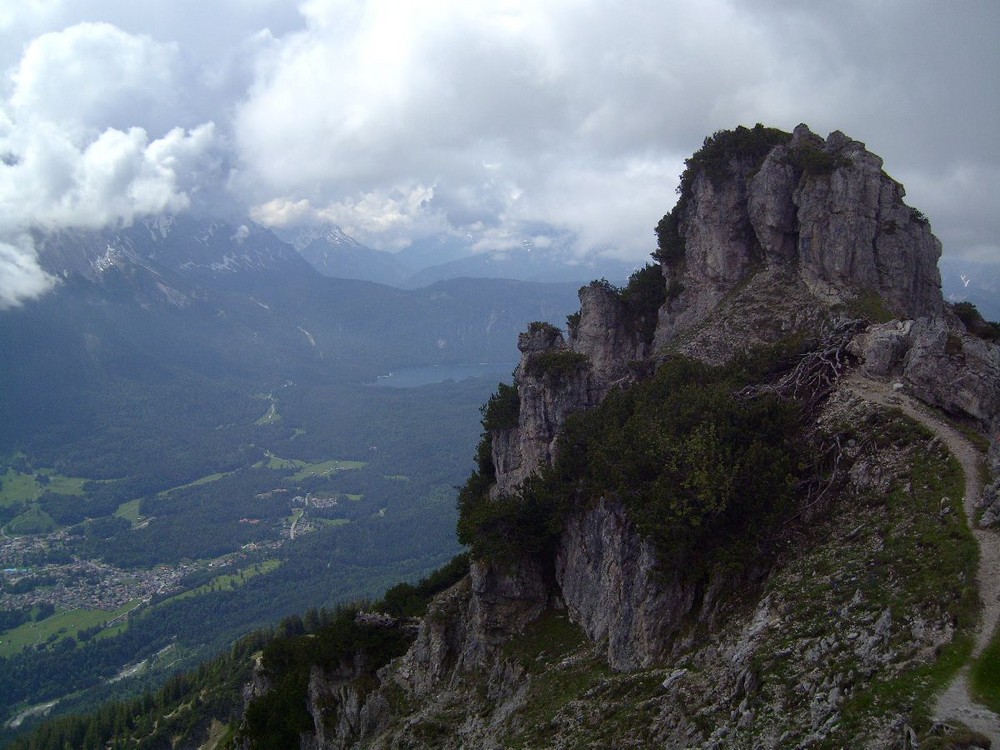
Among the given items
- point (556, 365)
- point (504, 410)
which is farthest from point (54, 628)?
point (556, 365)

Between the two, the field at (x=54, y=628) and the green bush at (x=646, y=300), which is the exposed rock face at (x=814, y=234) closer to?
the green bush at (x=646, y=300)

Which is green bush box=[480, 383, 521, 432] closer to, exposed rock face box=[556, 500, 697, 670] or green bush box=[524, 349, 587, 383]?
green bush box=[524, 349, 587, 383]

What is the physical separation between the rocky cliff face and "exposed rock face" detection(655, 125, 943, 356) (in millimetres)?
136

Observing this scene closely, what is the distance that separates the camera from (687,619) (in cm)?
2512

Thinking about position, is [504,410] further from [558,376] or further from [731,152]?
[731,152]

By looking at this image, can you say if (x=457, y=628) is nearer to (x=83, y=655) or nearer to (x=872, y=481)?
(x=872, y=481)

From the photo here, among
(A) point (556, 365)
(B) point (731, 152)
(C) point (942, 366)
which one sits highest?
(B) point (731, 152)

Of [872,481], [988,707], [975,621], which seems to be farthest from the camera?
[872,481]

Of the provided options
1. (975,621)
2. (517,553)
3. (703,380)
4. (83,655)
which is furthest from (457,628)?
(83,655)

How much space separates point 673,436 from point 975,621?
13813mm

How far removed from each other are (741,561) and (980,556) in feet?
23.2

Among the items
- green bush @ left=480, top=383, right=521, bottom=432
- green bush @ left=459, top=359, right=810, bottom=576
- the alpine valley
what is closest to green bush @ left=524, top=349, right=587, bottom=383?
the alpine valley

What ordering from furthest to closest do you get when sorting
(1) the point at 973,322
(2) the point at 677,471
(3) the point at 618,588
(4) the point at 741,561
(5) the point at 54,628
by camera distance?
(5) the point at 54,628
(1) the point at 973,322
(3) the point at 618,588
(2) the point at 677,471
(4) the point at 741,561

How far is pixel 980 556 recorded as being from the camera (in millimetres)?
18328
